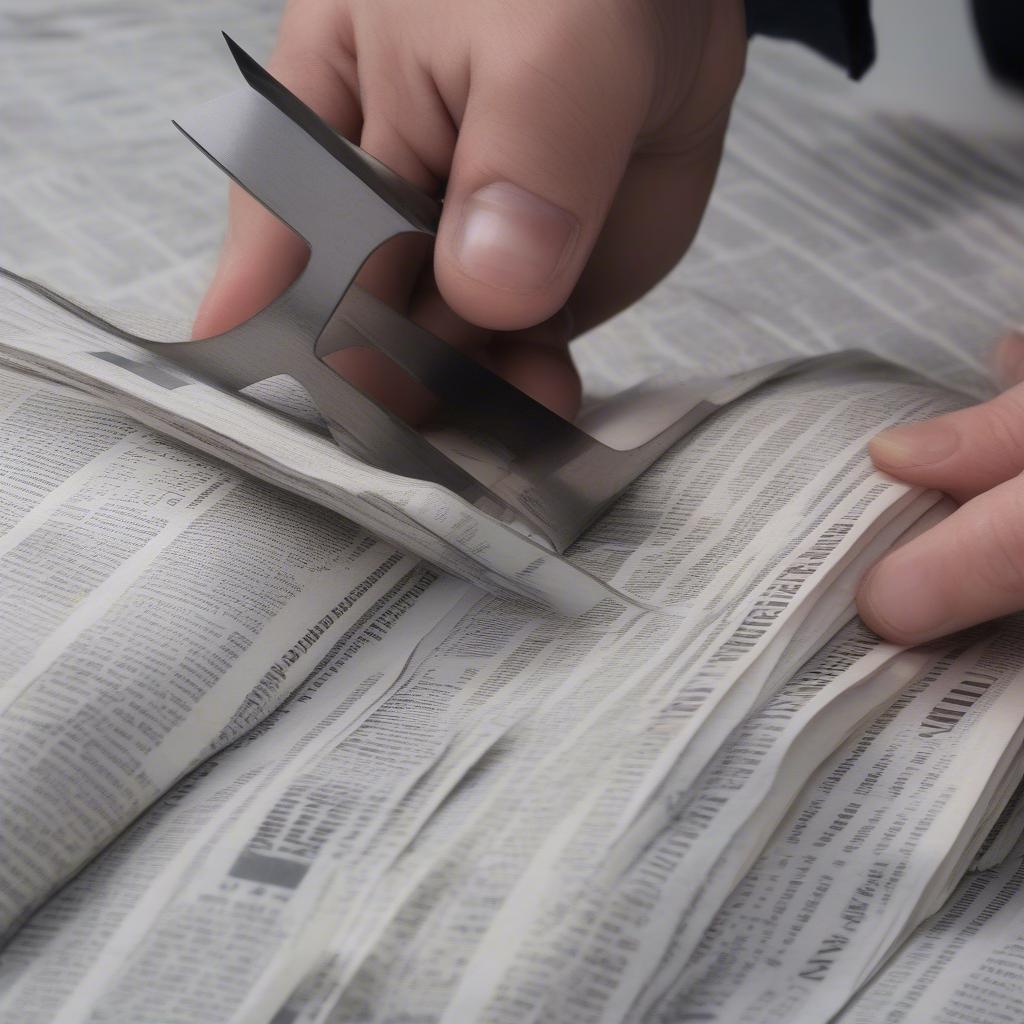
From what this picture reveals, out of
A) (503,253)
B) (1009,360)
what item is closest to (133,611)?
(503,253)

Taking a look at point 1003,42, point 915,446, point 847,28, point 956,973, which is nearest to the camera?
point 956,973

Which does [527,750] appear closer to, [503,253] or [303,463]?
[303,463]

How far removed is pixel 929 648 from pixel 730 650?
0.09 meters

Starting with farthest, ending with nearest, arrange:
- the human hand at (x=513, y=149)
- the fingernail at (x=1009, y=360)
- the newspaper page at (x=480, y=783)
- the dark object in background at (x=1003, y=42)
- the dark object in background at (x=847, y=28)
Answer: the dark object in background at (x=1003, y=42), the dark object in background at (x=847, y=28), the fingernail at (x=1009, y=360), the human hand at (x=513, y=149), the newspaper page at (x=480, y=783)

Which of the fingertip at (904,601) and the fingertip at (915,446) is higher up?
the fingertip at (915,446)

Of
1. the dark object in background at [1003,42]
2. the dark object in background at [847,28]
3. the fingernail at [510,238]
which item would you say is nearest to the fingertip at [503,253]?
the fingernail at [510,238]

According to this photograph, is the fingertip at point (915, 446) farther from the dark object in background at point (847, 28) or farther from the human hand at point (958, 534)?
the dark object in background at point (847, 28)

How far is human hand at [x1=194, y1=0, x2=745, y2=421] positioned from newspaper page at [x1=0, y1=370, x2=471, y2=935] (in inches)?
4.8

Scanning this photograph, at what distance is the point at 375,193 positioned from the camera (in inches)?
17.5

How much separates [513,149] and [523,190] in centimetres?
2

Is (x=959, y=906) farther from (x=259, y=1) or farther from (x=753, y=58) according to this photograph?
(x=259, y=1)

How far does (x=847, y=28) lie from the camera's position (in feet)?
2.89

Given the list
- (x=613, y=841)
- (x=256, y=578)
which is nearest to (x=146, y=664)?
(x=256, y=578)

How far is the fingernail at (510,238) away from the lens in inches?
19.1
